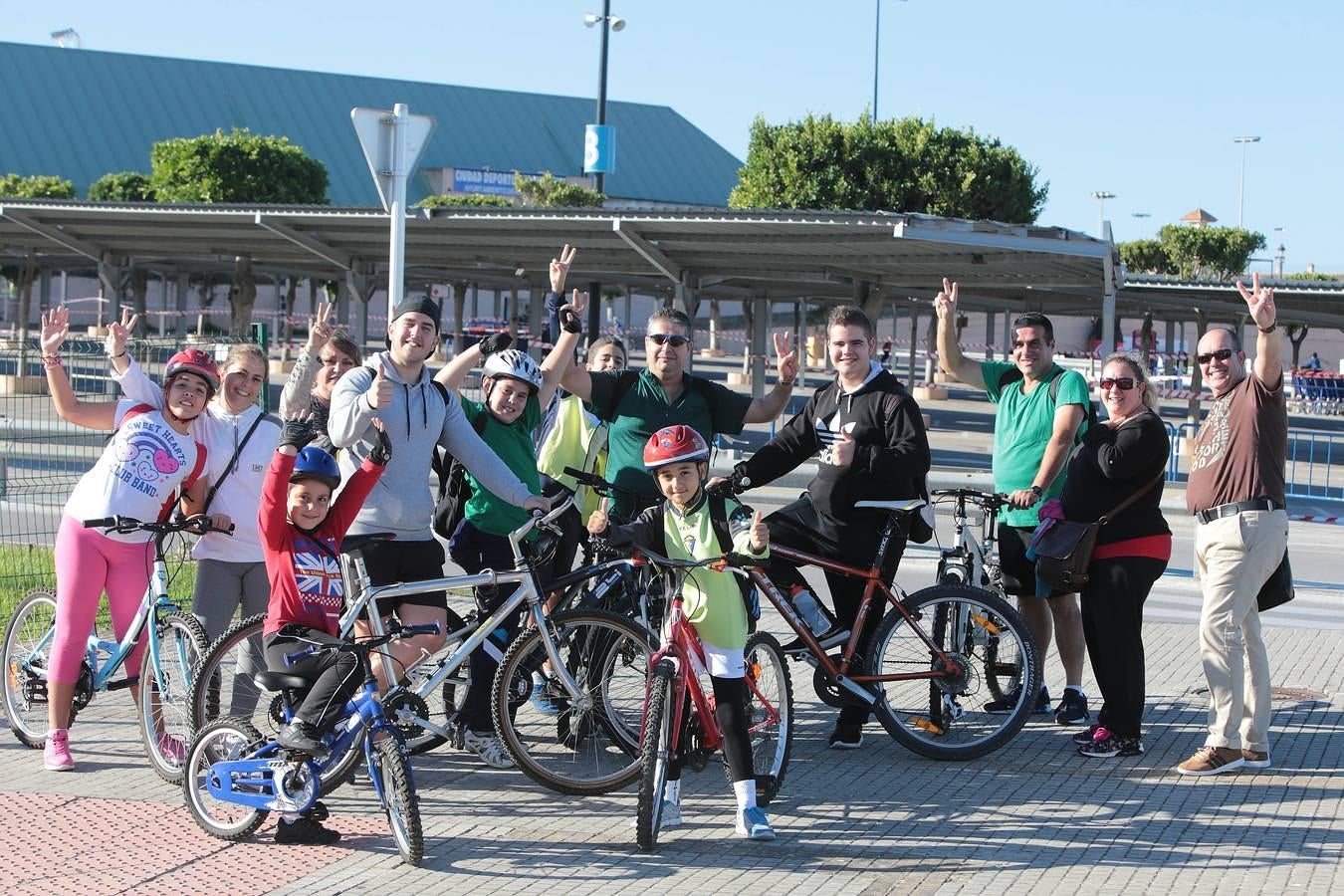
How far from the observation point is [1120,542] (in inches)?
285

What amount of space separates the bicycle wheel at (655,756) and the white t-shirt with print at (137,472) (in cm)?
230

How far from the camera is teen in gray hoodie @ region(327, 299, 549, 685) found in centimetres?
636

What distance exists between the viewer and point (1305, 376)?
44594 mm

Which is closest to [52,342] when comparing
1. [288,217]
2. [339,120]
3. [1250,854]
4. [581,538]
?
[581,538]

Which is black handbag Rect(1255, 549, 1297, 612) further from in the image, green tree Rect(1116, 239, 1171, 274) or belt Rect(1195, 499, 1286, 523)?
green tree Rect(1116, 239, 1171, 274)

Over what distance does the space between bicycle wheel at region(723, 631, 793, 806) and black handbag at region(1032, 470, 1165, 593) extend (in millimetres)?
1472

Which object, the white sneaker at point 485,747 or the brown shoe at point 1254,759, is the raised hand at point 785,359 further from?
the brown shoe at point 1254,759

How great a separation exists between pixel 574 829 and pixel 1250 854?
2.42 m

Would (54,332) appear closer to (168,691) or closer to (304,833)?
(168,691)

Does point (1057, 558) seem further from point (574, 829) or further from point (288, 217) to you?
point (288, 217)

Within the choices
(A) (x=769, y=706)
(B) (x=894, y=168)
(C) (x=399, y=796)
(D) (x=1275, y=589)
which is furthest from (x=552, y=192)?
(C) (x=399, y=796)

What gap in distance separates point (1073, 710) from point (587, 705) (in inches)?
105

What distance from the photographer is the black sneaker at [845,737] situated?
731 centimetres

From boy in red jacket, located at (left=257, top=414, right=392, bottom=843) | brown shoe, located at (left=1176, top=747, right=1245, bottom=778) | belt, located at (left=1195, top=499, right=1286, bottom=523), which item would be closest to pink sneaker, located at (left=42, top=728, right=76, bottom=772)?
boy in red jacket, located at (left=257, top=414, right=392, bottom=843)
